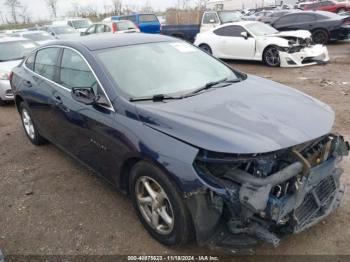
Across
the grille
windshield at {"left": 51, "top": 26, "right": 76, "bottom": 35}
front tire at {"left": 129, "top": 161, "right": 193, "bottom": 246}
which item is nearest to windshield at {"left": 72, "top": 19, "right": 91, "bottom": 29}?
windshield at {"left": 51, "top": 26, "right": 76, "bottom": 35}

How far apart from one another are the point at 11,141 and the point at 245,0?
55.6 metres

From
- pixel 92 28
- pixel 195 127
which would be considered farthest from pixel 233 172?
pixel 92 28

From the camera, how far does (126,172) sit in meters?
3.13

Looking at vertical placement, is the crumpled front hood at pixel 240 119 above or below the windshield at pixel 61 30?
above

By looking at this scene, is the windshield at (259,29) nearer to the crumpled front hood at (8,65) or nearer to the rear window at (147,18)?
the crumpled front hood at (8,65)

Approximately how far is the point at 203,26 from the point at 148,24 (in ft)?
16.1

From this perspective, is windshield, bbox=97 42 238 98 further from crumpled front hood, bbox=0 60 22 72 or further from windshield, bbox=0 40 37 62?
windshield, bbox=0 40 37 62

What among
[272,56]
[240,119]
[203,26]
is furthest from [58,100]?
[203,26]

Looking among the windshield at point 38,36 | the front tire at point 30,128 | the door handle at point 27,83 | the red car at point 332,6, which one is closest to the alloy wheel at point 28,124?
the front tire at point 30,128

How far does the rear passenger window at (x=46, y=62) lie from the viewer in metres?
4.27

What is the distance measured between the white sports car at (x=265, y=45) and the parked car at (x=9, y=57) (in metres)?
5.12

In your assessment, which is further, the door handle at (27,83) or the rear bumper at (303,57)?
the rear bumper at (303,57)

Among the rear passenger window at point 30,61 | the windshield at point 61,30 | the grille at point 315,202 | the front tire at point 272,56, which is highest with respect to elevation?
the rear passenger window at point 30,61

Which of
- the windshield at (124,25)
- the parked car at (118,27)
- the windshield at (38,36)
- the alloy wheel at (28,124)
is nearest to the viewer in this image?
the alloy wheel at (28,124)
